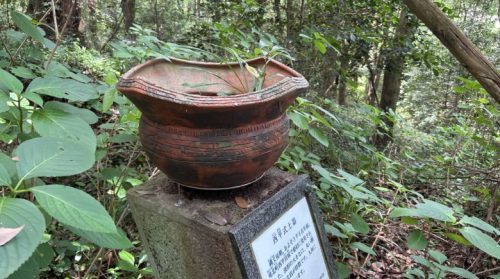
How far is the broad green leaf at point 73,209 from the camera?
0.68m

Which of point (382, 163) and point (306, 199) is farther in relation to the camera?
point (382, 163)

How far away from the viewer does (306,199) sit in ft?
5.00

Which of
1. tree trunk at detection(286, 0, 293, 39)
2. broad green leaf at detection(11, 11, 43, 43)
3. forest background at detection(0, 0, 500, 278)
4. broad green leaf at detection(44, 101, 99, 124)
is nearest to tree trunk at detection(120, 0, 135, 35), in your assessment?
forest background at detection(0, 0, 500, 278)

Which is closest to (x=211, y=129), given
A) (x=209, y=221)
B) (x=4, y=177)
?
(x=209, y=221)

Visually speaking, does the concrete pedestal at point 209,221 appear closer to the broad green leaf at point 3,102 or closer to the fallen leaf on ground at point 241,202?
the fallen leaf on ground at point 241,202

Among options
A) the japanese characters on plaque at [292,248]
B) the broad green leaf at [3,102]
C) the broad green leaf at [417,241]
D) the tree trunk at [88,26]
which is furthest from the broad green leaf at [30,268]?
the tree trunk at [88,26]

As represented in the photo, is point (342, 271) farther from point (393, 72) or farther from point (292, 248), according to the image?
point (393, 72)

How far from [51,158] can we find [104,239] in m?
0.22

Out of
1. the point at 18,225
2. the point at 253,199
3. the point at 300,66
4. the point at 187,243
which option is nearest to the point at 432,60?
the point at 300,66

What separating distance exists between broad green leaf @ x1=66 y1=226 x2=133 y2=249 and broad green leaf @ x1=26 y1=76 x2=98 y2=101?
39 centimetres

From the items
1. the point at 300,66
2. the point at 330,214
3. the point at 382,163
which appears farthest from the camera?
the point at 300,66

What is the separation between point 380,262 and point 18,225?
1773 mm

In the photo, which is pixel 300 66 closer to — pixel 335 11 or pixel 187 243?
pixel 335 11

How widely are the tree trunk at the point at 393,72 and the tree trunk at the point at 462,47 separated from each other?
110cm
